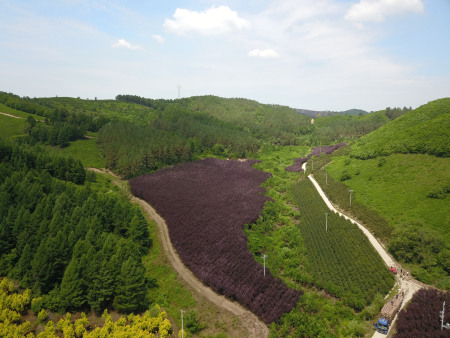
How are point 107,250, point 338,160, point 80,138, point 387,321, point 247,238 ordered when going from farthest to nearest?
point 80,138 → point 338,160 → point 247,238 → point 107,250 → point 387,321

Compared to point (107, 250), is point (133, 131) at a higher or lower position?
higher

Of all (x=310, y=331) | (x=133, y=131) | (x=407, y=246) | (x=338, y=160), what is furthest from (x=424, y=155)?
(x=133, y=131)

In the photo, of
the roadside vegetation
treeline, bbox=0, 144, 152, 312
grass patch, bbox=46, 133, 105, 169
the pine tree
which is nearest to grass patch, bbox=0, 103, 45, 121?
A: grass patch, bbox=46, 133, 105, 169

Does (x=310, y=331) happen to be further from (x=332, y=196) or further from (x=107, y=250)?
(x=332, y=196)

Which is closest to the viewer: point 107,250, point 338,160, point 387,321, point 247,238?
point 387,321

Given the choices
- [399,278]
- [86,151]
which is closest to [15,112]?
[86,151]

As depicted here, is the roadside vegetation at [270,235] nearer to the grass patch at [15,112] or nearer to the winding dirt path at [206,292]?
the winding dirt path at [206,292]

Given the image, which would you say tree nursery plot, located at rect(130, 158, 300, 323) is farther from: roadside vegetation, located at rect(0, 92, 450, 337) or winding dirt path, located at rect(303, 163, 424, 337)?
winding dirt path, located at rect(303, 163, 424, 337)
